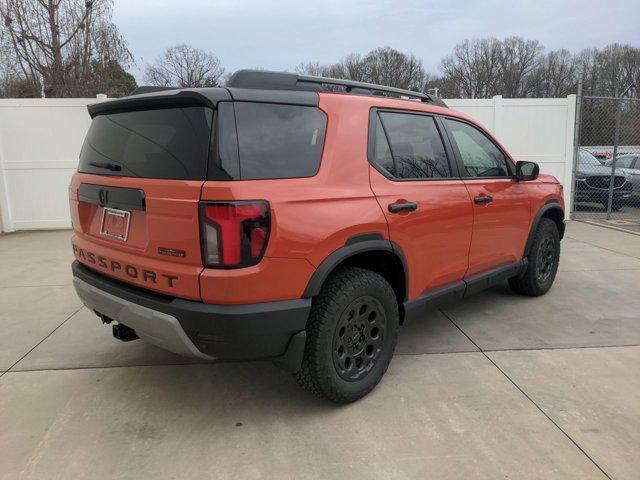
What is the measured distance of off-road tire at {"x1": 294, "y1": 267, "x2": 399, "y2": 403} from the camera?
102 inches

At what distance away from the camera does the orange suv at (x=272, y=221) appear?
7.43 ft

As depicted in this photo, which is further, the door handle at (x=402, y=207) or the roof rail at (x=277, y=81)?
the door handle at (x=402, y=207)

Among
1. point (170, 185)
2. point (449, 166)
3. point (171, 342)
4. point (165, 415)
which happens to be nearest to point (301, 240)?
point (170, 185)

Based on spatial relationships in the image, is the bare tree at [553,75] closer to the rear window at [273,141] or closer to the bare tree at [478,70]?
the bare tree at [478,70]

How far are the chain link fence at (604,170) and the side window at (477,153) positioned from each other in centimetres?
701

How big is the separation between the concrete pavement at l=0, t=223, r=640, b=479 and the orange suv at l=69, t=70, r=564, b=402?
13.1 inches

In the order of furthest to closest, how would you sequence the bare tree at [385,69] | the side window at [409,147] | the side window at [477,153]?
the bare tree at [385,69], the side window at [477,153], the side window at [409,147]

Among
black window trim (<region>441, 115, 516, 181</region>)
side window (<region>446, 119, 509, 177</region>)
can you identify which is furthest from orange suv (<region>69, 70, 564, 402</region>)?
side window (<region>446, 119, 509, 177</region>)

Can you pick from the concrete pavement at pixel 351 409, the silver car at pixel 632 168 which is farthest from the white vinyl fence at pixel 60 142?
the concrete pavement at pixel 351 409

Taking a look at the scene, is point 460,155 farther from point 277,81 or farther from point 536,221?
point 277,81

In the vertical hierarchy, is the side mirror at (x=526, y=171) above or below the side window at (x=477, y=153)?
below

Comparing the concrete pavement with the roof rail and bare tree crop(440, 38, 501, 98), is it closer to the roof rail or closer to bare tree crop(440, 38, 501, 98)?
the roof rail

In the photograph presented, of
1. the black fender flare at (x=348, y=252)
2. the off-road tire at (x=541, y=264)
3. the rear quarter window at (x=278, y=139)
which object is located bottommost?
the off-road tire at (x=541, y=264)

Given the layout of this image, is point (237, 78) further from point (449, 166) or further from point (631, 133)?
point (631, 133)
